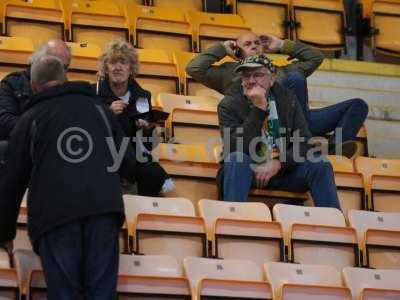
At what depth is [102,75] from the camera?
26.9 ft

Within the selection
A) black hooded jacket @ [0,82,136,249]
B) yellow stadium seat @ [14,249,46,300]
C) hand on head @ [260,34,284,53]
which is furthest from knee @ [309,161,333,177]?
yellow stadium seat @ [14,249,46,300]

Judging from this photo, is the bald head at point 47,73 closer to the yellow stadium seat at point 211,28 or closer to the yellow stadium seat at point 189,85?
the yellow stadium seat at point 189,85

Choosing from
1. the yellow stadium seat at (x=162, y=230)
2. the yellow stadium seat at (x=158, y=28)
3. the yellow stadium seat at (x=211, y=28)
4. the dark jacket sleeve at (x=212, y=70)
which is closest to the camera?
the yellow stadium seat at (x=162, y=230)

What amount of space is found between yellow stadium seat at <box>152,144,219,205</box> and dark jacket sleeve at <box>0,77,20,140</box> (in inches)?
41.7

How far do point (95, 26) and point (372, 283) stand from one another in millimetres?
3804

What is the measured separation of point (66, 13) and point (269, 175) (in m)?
2.87

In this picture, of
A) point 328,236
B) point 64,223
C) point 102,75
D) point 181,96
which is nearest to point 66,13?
point 181,96

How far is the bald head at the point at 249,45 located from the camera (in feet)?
29.6

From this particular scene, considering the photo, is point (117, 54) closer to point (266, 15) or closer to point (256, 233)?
point (256, 233)

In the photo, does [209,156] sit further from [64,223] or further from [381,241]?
[64,223]

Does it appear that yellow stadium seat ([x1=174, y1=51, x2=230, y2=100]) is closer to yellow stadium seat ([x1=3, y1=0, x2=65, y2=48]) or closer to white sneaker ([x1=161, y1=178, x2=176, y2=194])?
yellow stadium seat ([x1=3, y1=0, x2=65, y2=48])

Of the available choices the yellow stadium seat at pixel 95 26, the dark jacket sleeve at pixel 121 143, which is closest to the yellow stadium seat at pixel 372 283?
the dark jacket sleeve at pixel 121 143

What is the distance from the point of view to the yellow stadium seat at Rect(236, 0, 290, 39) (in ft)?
37.0

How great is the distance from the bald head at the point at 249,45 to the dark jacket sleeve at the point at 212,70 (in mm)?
144
